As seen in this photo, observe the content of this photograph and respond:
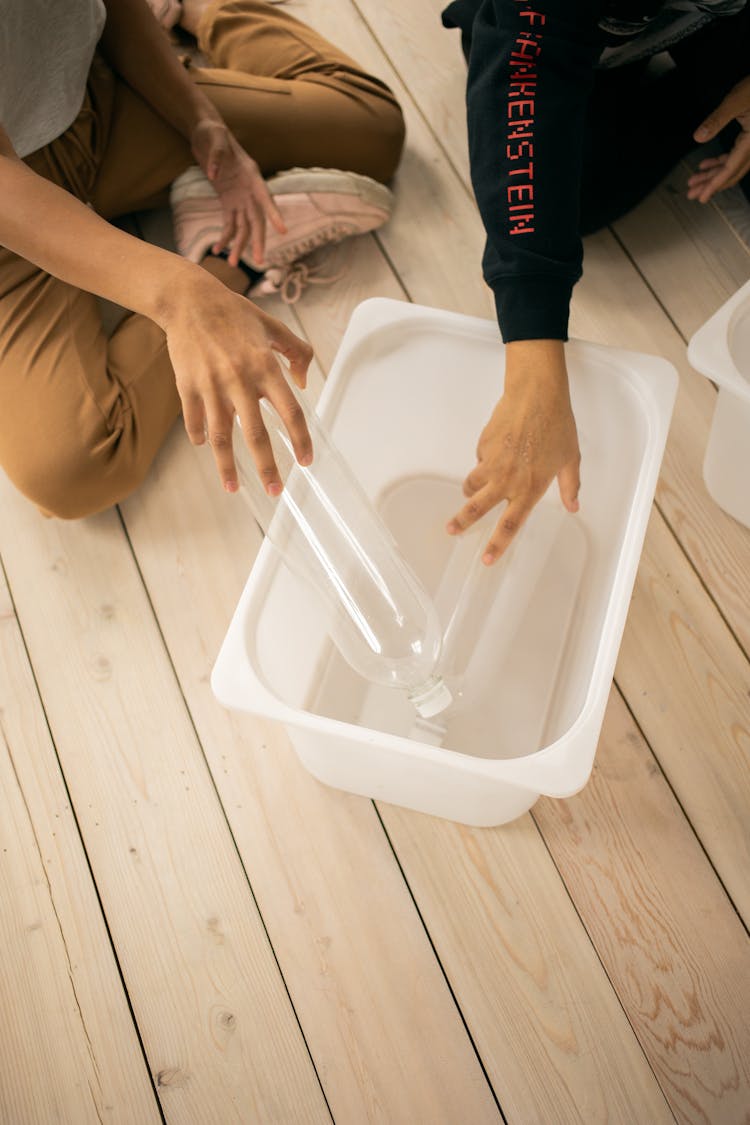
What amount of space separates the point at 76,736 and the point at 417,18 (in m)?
1.00

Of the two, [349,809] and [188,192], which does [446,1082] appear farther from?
[188,192]

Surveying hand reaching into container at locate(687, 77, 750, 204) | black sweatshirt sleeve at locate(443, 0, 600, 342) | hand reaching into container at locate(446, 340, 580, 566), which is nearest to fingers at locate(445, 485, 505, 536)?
hand reaching into container at locate(446, 340, 580, 566)

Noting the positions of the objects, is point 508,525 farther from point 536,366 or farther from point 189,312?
point 189,312

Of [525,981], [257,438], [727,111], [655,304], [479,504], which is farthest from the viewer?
[655,304]

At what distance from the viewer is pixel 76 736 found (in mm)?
880

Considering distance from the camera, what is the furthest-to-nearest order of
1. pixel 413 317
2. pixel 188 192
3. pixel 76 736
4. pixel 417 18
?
pixel 417 18
pixel 188 192
pixel 76 736
pixel 413 317

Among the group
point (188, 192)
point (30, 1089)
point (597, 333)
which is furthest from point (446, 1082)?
point (188, 192)

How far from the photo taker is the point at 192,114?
941mm

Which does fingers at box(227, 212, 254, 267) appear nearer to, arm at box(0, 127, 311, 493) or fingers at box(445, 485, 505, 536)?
A: arm at box(0, 127, 311, 493)

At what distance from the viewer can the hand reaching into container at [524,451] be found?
0.65 m

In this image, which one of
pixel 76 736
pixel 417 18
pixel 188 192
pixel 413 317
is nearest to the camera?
pixel 413 317

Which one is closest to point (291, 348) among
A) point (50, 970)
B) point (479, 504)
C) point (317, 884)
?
point (479, 504)

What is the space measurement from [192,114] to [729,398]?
0.62 m

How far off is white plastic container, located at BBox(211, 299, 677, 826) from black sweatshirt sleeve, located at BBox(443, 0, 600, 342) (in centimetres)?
6
